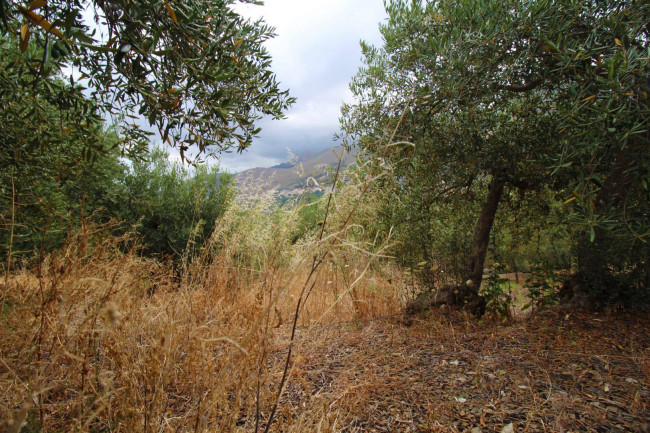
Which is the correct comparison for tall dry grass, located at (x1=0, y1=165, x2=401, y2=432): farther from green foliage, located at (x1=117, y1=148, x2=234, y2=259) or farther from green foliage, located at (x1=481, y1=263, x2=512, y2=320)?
green foliage, located at (x1=117, y1=148, x2=234, y2=259)

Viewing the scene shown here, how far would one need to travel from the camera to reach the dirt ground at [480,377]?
216 cm

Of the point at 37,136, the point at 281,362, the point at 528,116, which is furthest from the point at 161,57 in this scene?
the point at 528,116

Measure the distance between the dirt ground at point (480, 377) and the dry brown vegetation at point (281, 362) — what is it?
0.05ft

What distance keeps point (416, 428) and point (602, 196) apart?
120 inches

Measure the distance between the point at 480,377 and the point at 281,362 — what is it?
1.69 metres

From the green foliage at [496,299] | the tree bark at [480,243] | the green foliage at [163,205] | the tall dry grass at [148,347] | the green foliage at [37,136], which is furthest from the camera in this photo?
the green foliage at [163,205]

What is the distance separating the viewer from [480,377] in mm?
2779

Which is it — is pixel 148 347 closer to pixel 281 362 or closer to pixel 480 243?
pixel 281 362

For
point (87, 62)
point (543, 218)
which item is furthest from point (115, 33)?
point (543, 218)

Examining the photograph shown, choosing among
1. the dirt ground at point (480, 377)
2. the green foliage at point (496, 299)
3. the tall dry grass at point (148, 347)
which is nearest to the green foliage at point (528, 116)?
the green foliage at point (496, 299)

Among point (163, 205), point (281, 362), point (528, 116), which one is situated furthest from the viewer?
point (163, 205)

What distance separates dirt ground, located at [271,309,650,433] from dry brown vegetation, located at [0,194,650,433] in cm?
1

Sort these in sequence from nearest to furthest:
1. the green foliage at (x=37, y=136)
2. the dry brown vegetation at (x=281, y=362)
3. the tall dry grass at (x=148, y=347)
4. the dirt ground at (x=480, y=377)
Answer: the tall dry grass at (x=148, y=347)
the dry brown vegetation at (x=281, y=362)
the dirt ground at (x=480, y=377)
the green foliage at (x=37, y=136)

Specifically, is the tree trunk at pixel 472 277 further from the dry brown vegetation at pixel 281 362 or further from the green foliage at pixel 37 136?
the green foliage at pixel 37 136
